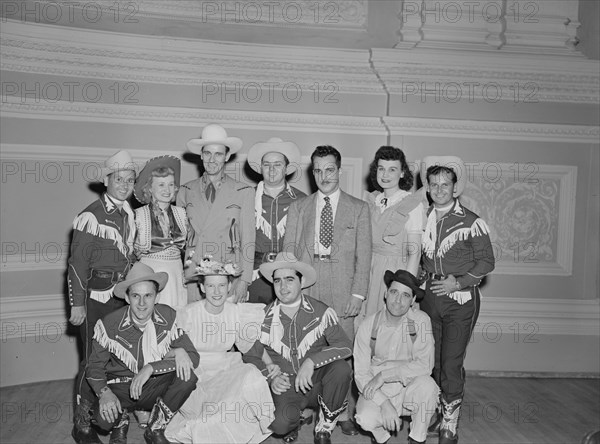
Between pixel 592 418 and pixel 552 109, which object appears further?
pixel 552 109

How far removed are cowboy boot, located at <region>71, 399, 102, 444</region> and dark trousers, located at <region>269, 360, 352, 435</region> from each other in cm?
89

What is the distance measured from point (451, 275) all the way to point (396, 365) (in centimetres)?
59

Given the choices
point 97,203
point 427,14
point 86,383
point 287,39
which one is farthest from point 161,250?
point 427,14

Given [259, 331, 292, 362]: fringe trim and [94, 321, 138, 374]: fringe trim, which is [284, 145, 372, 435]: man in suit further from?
[94, 321, 138, 374]: fringe trim

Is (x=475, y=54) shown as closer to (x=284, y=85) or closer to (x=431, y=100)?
(x=431, y=100)

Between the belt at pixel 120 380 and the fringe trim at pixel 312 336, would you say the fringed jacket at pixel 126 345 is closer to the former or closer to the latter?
the belt at pixel 120 380

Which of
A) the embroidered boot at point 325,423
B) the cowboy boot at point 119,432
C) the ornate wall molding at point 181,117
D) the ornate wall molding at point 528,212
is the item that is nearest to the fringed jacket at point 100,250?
the cowboy boot at point 119,432

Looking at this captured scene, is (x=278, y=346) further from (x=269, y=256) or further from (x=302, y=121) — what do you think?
(x=302, y=121)

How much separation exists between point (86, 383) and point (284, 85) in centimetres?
245

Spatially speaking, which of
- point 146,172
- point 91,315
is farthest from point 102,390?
point 146,172

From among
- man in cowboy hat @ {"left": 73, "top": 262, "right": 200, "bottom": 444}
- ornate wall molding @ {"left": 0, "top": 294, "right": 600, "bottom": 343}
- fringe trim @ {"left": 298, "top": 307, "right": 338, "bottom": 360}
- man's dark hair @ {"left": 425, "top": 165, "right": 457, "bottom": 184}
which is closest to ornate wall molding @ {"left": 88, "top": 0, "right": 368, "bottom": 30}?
man's dark hair @ {"left": 425, "top": 165, "right": 457, "bottom": 184}

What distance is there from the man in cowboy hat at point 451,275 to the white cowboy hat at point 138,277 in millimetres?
1438

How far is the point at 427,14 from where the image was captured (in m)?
5.08

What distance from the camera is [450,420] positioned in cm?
373
